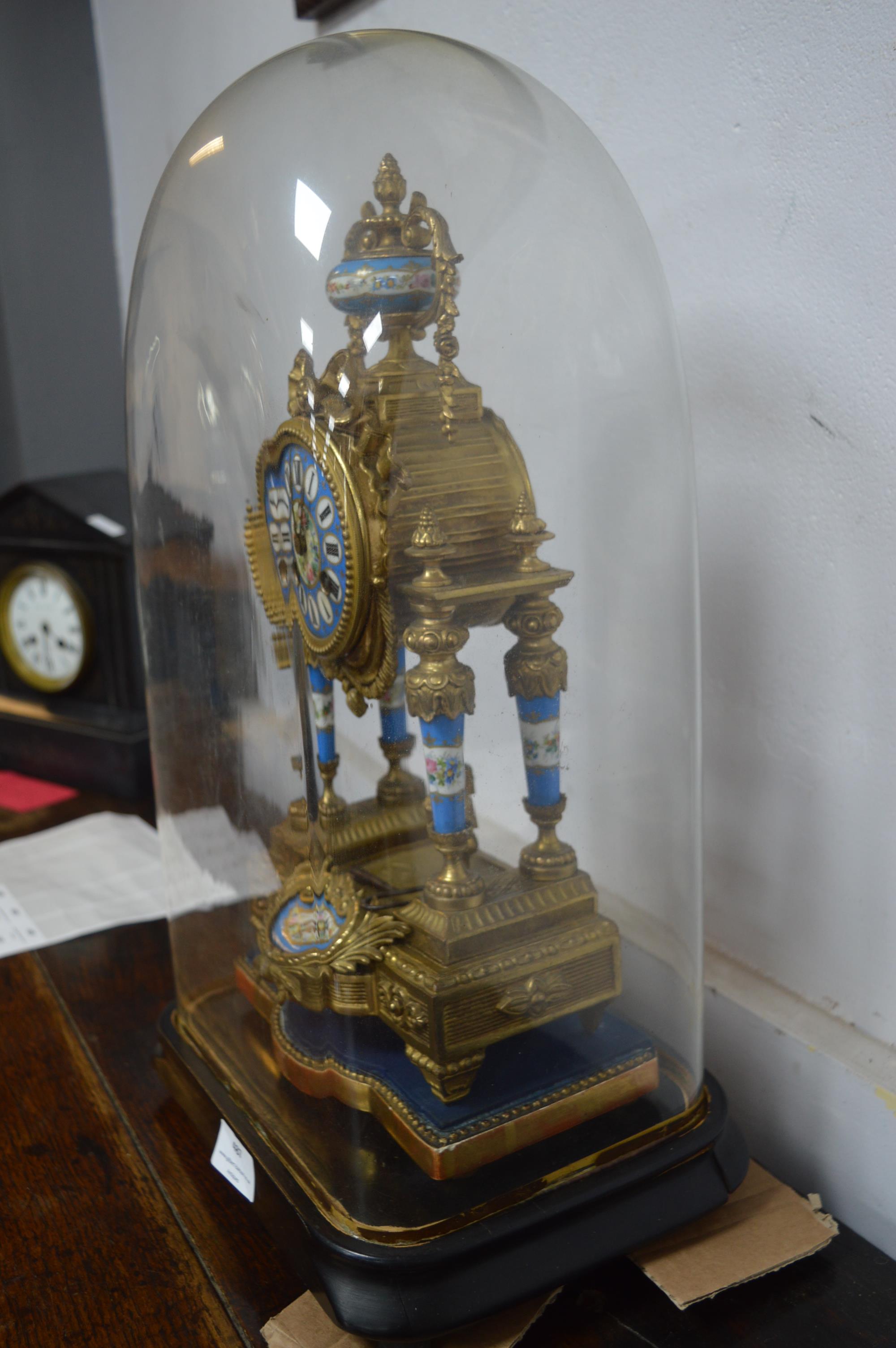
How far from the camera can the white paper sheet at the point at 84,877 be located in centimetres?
97

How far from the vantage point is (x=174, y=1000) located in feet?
2.58

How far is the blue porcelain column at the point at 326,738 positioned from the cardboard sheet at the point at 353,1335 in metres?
0.22

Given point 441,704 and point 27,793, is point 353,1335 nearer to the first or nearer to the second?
point 441,704

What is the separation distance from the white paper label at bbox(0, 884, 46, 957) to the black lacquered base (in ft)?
1.37

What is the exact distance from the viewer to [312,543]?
53 cm

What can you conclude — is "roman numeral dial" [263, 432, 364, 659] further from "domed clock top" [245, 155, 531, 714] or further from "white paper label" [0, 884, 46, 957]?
"white paper label" [0, 884, 46, 957]

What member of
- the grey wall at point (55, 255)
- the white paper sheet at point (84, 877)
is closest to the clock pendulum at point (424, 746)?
the white paper sheet at point (84, 877)

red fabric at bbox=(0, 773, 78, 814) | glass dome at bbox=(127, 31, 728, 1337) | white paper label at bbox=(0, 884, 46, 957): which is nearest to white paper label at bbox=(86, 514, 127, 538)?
red fabric at bbox=(0, 773, 78, 814)

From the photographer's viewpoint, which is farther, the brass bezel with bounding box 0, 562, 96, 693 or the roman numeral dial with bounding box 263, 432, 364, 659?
the brass bezel with bounding box 0, 562, 96, 693

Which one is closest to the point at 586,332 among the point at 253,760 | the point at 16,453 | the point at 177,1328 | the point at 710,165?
the point at 710,165

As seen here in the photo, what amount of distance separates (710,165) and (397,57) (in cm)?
18

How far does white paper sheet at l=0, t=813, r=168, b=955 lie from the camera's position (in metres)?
0.97

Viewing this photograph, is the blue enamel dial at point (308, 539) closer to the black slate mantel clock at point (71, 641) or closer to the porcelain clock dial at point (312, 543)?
the porcelain clock dial at point (312, 543)

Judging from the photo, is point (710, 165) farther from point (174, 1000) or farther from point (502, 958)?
point (174, 1000)
